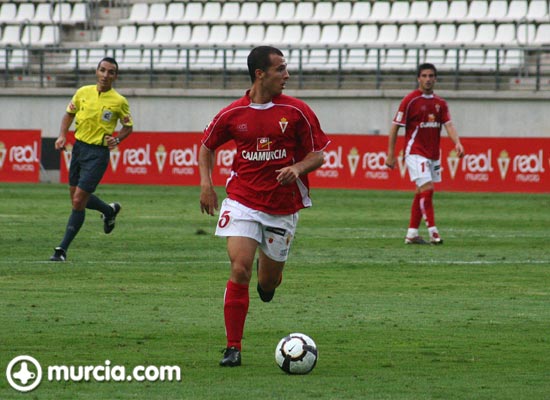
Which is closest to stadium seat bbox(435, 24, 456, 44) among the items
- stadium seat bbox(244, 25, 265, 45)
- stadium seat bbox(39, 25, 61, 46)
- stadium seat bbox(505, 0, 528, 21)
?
stadium seat bbox(505, 0, 528, 21)

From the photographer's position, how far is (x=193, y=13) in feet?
128

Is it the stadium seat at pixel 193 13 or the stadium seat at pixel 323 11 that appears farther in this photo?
the stadium seat at pixel 193 13

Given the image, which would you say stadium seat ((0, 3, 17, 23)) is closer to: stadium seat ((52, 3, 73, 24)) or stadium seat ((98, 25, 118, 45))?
stadium seat ((52, 3, 73, 24))

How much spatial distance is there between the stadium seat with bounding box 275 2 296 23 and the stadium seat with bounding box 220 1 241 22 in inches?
53.8

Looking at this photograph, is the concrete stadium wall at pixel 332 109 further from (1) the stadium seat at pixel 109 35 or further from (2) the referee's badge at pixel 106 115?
(2) the referee's badge at pixel 106 115

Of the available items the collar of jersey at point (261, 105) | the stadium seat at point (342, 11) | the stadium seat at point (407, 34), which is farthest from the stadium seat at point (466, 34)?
the collar of jersey at point (261, 105)

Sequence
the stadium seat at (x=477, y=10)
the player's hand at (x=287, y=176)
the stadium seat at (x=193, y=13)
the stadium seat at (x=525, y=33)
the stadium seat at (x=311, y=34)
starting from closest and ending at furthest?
the player's hand at (x=287, y=176), the stadium seat at (x=525, y=33), the stadium seat at (x=477, y=10), the stadium seat at (x=311, y=34), the stadium seat at (x=193, y=13)

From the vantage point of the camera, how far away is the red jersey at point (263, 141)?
26.8 ft

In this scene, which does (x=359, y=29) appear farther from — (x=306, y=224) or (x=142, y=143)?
(x=306, y=224)

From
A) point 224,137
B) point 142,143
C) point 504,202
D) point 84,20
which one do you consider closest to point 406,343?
point 224,137

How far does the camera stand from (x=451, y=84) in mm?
33062

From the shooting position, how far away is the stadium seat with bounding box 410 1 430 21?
118ft

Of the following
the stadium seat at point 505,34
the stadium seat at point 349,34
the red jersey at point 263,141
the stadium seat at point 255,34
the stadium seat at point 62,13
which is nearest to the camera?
the red jersey at point 263,141

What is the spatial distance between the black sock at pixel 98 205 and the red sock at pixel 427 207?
4.13 metres
